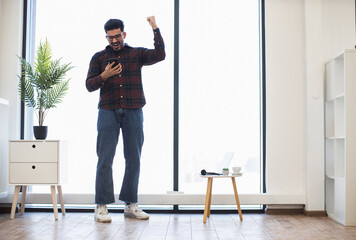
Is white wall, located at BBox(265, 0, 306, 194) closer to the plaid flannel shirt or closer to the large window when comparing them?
the large window

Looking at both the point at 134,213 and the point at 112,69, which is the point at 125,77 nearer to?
the point at 112,69

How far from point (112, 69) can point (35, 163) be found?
95 centimetres

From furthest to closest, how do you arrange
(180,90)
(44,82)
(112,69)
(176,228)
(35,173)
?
(180,90) → (44,82) → (35,173) → (112,69) → (176,228)

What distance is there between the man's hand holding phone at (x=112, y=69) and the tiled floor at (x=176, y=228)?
110 cm

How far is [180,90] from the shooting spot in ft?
12.8

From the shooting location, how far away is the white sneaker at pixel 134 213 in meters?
3.36

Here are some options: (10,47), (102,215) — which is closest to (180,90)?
(102,215)

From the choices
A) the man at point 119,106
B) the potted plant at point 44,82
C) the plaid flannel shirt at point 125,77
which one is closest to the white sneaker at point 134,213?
the man at point 119,106

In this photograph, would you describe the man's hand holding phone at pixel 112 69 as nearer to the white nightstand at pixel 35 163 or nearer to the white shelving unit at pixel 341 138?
the white nightstand at pixel 35 163

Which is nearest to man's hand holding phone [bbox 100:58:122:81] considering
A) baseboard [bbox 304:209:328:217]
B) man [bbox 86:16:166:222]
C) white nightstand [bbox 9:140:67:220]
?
man [bbox 86:16:166:222]

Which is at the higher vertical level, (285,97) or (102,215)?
(285,97)

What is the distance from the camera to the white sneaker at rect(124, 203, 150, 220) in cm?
336

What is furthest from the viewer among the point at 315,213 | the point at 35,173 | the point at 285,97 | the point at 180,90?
the point at 180,90

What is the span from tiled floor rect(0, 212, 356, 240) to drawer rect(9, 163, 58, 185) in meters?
0.30
